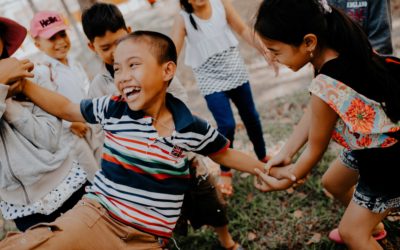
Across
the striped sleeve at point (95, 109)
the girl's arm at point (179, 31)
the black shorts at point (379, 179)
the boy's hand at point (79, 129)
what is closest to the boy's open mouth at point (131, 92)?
the striped sleeve at point (95, 109)

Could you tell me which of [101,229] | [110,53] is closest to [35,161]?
[101,229]

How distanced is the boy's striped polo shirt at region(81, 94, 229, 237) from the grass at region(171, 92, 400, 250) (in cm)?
132

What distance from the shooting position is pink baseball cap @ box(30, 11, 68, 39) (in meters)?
3.38

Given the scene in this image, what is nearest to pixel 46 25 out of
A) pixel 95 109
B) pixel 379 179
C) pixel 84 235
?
pixel 95 109

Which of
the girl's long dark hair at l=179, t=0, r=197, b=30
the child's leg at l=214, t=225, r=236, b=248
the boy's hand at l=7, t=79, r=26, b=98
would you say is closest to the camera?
the boy's hand at l=7, t=79, r=26, b=98

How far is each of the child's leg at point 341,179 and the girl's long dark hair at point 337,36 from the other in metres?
0.61

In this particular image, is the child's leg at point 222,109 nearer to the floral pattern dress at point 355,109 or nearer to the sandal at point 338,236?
the sandal at point 338,236

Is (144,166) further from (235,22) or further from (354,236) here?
(235,22)

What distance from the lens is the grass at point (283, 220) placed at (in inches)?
117

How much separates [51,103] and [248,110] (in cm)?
203

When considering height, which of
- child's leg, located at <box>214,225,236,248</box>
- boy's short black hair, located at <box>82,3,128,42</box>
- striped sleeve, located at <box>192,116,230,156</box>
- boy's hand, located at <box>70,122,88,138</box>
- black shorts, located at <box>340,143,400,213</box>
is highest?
boy's short black hair, located at <box>82,3,128,42</box>

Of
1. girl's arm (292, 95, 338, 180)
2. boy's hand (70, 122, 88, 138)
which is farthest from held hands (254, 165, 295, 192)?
boy's hand (70, 122, 88, 138)

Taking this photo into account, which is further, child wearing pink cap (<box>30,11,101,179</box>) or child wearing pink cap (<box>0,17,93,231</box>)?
child wearing pink cap (<box>30,11,101,179</box>)

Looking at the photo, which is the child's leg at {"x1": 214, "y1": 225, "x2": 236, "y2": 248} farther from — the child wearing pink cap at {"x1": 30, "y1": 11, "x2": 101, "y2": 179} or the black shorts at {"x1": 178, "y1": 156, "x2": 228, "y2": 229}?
the child wearing pink cap at {"x1": 30, "y1": 11, "x2": 101, "y2": 179}
